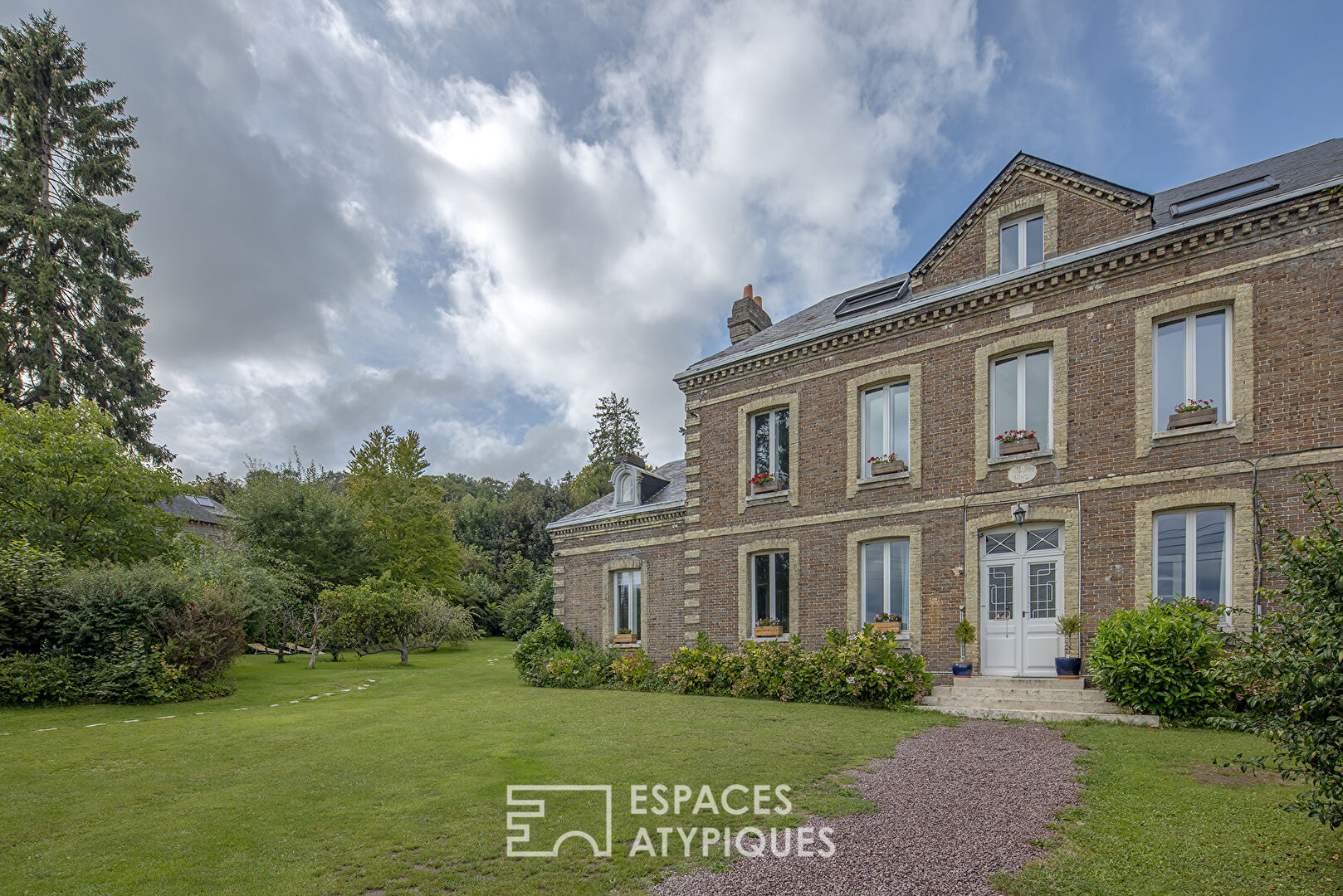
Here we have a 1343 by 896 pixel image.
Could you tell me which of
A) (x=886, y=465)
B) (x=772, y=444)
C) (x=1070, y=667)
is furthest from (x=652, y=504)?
(x=1070, y=667)

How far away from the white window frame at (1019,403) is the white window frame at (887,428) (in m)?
1.44

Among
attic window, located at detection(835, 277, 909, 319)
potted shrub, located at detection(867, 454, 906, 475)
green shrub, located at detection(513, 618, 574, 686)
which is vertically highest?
attic window, located at detection(835, 277, 909, 319)

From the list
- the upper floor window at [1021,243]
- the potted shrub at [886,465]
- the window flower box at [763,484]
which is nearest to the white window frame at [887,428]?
the potted shrub at [886,465]

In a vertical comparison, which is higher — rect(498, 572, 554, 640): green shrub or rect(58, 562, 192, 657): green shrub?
rect(58, 562, 192, 657): green shrub

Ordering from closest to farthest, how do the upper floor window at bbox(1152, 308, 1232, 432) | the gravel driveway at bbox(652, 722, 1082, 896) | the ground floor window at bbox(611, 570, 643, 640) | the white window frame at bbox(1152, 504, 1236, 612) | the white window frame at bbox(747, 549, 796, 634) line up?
the gravel driveway at bbox(652, 722, 1082, 896) < the white window frame at bbox(1152, 504, 1236, 612) < the upper floor window at bbox(1152, 308, 1232, 432) < the white window frame at bbox(747, 549, 796, 634) < the ground floor window at bbox(611, 570, 643, 640)

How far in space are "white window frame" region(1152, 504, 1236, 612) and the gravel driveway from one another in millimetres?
4068

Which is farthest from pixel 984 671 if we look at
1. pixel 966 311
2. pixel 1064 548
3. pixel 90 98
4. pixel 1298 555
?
pixel 90 98

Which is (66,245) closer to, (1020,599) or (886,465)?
(886,465)

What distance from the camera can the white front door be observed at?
11750 millimetres

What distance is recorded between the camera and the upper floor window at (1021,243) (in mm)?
12805

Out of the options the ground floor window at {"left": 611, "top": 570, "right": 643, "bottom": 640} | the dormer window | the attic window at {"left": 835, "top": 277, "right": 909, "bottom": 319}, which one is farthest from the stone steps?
the dormer window

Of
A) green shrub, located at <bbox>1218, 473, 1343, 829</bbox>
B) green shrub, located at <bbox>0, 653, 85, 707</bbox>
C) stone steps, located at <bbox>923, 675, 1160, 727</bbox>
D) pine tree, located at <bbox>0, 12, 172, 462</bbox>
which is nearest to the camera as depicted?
green shrub, located at <bbox>1218, 473, 1343, 829</bbox>

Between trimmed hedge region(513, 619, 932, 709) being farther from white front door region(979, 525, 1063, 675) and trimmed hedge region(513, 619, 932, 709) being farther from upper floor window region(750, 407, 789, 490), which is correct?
upper floor window region(750, 407, 789, 490)

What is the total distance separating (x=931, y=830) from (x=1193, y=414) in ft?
29.0
